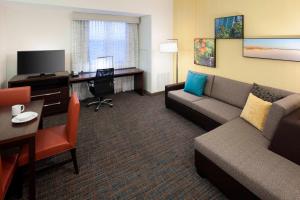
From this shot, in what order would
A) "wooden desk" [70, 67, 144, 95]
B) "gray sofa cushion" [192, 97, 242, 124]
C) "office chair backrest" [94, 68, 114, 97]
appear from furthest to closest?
"wooden desk" [70, 67, 144, 95]
"office chair backrest" [94, 68, 114, 97]
"gray sofa cushion" [192, 97, 242, 124]

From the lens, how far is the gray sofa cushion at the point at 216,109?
2844 millimetres

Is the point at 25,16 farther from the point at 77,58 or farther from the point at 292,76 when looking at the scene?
the point at 292,76

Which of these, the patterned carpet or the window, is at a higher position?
the window

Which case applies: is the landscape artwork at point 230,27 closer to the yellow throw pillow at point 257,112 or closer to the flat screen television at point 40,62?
the yellow throw pillow at point 257,112

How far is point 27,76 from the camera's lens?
153 inches

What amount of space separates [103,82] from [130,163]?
7.55ft

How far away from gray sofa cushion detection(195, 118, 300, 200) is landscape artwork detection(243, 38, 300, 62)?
125 centimetres

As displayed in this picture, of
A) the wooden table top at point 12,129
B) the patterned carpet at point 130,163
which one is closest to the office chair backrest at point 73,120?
the wooden table top at point 12,129

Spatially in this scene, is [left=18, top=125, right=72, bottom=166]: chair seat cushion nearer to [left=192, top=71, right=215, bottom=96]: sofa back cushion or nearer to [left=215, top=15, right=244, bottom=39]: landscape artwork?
[left=192, top=71, right=215, bottom=96]: sofa back cushion

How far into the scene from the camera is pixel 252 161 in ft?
5.73

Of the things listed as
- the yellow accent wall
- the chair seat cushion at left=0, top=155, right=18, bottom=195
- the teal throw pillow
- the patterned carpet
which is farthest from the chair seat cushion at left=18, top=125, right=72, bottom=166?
the yellow accent wall

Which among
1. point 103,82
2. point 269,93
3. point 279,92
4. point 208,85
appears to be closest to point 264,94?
point 269,93

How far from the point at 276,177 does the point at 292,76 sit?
73.9 inches

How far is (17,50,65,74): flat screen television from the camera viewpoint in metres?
3.68
